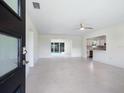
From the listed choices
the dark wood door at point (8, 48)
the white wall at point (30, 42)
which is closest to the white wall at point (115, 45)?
the white wall at point (30, 42)

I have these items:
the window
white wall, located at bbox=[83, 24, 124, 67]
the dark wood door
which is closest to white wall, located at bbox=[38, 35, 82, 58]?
the window

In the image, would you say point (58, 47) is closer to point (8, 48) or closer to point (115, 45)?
point (115, 45)

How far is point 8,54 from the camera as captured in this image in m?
0.98

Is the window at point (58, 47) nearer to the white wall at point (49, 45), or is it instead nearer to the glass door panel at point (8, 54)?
the white wall at point (49, 45)

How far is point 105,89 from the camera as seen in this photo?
9.14 feet

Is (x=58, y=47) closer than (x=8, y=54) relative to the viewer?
No

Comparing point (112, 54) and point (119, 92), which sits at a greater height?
point (112, 54)

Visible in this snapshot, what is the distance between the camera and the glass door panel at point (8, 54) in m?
0.85

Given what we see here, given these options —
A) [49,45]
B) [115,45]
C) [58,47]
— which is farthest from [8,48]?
[58,47]

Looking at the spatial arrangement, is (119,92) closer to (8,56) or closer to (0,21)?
(8,56)

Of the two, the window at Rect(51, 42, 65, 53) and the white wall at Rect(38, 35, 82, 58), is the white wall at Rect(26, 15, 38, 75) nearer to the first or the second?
the white wall at Rect(38, 35, 82, 58)

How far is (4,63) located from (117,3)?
3.63 meters

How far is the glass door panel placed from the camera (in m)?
0.85

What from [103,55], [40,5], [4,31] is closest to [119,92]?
[4,31]
